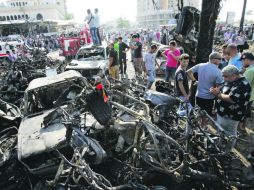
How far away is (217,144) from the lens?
4195 millimetres

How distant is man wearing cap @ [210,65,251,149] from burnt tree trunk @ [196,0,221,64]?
146 inches

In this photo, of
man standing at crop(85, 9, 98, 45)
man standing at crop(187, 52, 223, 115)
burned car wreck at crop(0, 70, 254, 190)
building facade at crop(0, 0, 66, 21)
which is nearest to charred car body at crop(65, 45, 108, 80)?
man standing at crop(85, 9, 98, 45)

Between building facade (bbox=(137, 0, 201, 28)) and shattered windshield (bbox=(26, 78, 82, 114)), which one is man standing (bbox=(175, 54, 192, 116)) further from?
building facade (bbox=(137, 0, 201, 28))

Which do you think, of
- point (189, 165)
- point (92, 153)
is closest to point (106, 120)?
point (92, 153)

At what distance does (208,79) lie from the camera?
5609 mm

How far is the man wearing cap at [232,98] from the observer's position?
4.62 metres

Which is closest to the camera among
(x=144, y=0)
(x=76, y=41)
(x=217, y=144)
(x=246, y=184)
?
(x=246, y=184)

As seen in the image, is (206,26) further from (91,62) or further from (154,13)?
(154,13)

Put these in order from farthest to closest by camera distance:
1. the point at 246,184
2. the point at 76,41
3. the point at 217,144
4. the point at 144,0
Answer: the point at 144,0, the point at 76,41, the point at 217,144, the point at 246,184

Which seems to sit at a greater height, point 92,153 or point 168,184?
point 92,153

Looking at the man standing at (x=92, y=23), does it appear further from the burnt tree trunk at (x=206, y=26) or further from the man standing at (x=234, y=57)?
the man standing at (x=234, y=57)

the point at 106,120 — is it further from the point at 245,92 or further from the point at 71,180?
the point at 245,92

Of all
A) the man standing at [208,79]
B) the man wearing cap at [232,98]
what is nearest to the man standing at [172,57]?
the man standing at [208,79]

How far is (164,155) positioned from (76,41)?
1748 centimetres
